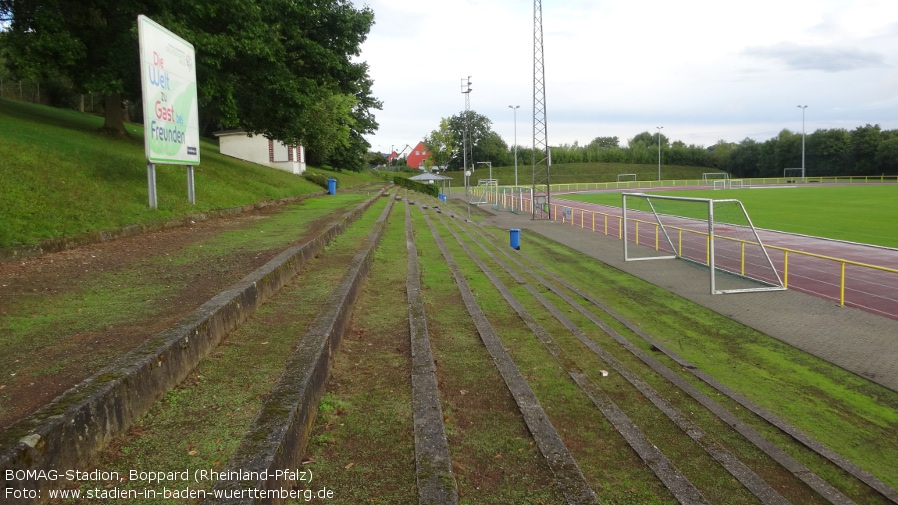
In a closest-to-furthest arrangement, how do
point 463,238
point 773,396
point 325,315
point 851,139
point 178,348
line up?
1. point 178,348
2. point 325,315
3. point 773,396
4. point 463,238
5. point 851,139

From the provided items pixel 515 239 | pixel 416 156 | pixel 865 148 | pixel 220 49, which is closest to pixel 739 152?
pixel 865 148

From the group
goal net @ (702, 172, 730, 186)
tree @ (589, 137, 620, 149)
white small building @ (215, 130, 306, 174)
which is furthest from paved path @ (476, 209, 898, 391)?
tree @ (589, 137, 620, 149)

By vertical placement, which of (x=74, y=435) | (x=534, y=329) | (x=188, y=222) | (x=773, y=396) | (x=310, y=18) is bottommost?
(x=773, y=396)

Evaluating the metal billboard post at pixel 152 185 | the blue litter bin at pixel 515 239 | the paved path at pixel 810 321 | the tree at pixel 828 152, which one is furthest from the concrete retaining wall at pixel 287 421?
the tree at pixel 828 152

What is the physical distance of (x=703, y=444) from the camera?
18.6 ft

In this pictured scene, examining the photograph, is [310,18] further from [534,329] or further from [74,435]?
[74,435]

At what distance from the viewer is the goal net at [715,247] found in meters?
14.8

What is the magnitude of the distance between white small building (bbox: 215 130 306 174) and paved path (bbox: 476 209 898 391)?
1183 inches

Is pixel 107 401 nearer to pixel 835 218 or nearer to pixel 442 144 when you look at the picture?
pixel 835 218

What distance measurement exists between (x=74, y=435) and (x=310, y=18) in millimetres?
24843

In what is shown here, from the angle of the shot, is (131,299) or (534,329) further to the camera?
(534,329)

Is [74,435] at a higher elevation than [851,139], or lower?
lower

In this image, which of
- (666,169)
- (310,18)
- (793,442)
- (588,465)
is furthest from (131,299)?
(666,169)

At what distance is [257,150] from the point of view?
42.7m
